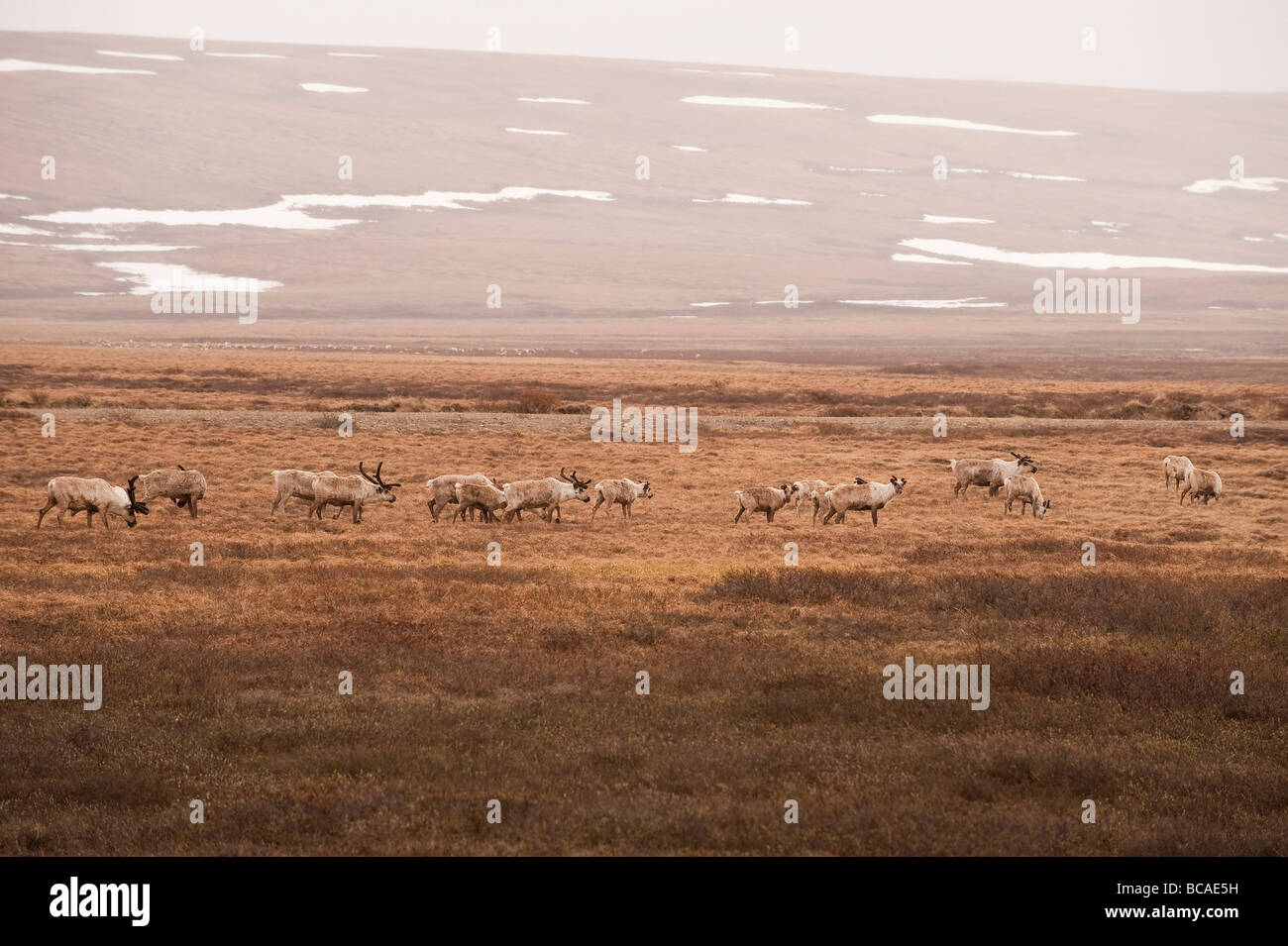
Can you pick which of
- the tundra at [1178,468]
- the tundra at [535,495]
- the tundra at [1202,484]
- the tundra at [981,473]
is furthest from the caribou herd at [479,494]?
the tundra at [1178,468]

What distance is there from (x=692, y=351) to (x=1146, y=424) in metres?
72.7

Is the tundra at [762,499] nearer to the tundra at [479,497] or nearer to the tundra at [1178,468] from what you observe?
the tundra at [479,497]

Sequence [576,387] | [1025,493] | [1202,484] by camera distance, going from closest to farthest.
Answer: [1025,493]
[1202,484]
[576,387]

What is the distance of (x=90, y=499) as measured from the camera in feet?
75.4

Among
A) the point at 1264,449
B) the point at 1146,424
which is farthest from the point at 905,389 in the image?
the point at 1264,449

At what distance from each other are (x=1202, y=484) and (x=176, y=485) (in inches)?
860

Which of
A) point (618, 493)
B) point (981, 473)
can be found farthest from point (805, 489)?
point (981, 473)

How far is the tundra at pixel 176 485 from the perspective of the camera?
81.1 feet

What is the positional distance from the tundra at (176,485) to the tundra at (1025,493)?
53.9 ft

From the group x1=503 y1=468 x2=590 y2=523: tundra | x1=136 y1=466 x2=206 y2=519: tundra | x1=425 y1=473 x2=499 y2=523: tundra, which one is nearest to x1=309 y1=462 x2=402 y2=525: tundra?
x1=425 y1=473 x2=499 y2=523: tundra

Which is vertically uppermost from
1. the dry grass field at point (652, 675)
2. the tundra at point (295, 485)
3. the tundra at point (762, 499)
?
the tundra at point (295, 485)

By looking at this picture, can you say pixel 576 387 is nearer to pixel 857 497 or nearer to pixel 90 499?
pixel 857 497

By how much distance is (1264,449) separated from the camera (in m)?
38.4
